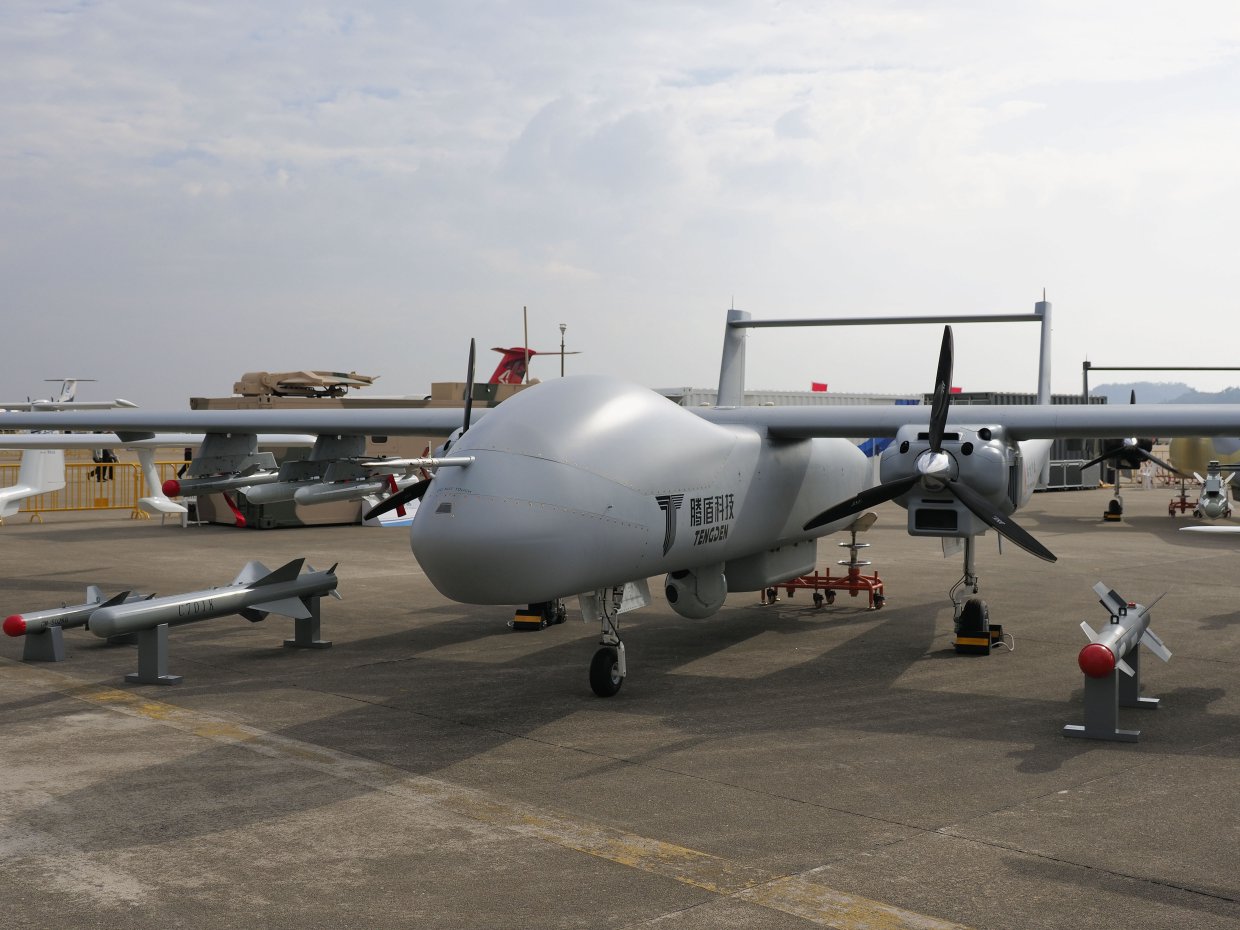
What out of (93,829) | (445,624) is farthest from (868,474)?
(93,829)

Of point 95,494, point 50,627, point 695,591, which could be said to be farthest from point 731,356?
point 95,494

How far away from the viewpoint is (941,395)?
12.0 metres

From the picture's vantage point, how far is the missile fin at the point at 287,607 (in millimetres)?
14211

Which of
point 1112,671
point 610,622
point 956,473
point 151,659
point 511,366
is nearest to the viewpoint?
point 1112,671

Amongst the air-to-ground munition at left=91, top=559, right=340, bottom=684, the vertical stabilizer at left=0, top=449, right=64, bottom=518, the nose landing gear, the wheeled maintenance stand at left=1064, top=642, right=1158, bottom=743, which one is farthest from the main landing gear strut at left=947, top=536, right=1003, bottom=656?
the vertical stabilizer at left=0, top=449, right=64, bottom=518

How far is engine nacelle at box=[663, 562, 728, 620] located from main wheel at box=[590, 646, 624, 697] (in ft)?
5.45

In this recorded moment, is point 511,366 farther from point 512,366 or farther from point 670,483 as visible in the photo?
point 670,483

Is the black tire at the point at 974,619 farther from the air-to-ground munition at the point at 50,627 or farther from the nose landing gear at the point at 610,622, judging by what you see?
the air-to-ground munition at the point at 50,627

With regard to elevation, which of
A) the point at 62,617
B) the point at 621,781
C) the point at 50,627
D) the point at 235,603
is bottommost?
the point at 621,781

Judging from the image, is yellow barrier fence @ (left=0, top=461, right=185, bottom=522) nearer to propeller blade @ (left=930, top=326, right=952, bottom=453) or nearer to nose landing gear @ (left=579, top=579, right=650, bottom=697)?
nose landing gear @ (left=579, top=579, right=650, bottom=697)

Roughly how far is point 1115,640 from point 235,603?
9914 mm

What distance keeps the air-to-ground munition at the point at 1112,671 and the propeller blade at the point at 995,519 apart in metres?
0.71

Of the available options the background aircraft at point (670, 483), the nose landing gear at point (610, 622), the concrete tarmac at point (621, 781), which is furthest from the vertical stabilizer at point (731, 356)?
the nose landing gear at point (610, 622)

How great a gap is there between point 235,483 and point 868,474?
998 centimetres
